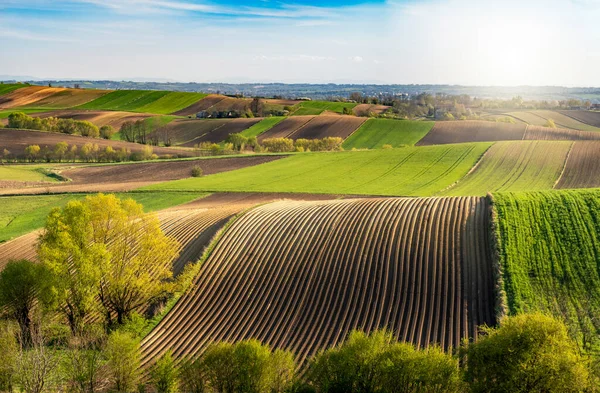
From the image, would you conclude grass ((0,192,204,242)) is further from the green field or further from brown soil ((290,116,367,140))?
the green field

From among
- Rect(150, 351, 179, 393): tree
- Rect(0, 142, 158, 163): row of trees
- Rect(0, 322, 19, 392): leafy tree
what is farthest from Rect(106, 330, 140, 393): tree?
Rect(0, 142, 158, 163): row of trees

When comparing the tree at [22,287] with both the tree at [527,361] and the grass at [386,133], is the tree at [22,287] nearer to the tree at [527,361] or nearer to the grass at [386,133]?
the tree at [527,361]

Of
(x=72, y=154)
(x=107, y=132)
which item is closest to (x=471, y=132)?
(x=72, y=154)

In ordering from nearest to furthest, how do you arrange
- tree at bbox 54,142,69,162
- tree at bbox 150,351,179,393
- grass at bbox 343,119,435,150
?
tree at bbox 150,351,179,393 < tree at bbox 54,142,69,162 < grass at bbox 343,119,435,150

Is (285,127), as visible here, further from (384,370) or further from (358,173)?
(384,370)

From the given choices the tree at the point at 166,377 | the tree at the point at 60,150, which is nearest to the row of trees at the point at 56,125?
the tree at the point at 60,150

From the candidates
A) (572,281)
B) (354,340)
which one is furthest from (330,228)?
(354,340)

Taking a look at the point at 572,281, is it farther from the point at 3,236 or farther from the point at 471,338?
the point at 3,236
